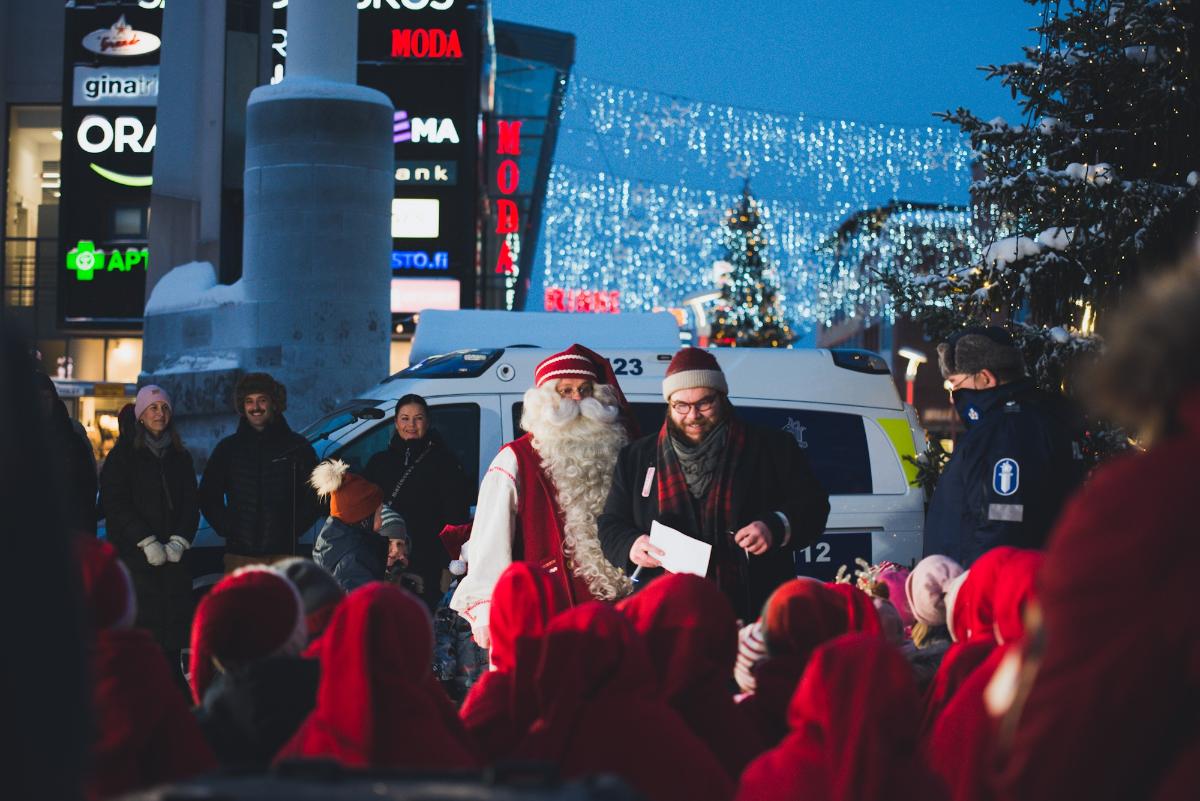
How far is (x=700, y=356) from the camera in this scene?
5.55 meters

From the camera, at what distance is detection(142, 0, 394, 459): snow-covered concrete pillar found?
14555mm

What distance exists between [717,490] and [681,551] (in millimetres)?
339

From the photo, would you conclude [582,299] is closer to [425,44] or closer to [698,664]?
[425,44]

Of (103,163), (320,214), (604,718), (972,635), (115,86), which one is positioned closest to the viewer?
(604,718)

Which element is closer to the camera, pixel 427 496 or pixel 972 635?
pixel 972 635

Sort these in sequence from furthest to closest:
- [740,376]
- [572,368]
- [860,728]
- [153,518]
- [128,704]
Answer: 1. [740,376]
2. [153,518]
3. [572,368]
4. [128,704]
5. [860,728]

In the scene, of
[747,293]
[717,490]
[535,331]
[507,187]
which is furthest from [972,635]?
[747,293]

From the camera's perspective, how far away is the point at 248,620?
3.22 meters

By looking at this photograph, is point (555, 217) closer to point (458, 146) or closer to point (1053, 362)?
point (458, 146)

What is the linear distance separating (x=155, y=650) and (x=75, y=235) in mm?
34175

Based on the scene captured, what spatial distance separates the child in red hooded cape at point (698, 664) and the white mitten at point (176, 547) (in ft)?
16.1

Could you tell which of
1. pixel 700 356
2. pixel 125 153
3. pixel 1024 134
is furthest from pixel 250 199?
pixel 125 153

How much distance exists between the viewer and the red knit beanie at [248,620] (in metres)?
3.21

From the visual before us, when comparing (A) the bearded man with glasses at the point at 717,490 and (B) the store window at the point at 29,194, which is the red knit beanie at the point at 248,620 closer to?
(A) the bearded man with glasses at the point at 717,490
